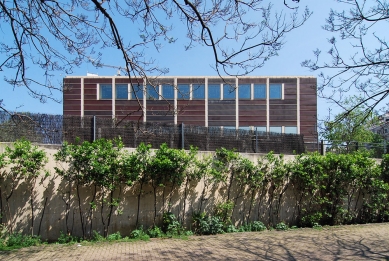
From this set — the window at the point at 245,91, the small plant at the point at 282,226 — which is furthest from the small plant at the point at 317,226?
the window at the point at 245,91

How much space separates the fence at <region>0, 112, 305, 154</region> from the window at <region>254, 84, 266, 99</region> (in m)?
21.3

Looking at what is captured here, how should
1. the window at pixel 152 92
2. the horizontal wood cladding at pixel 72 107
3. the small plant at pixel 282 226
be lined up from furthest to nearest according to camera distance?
the horizontal wood cladding at pixel 72 107, the small plant at pixel 282 226, the window at pixel 152 92

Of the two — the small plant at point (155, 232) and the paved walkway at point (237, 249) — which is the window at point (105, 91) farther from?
the paved walkway at point (237, 249)

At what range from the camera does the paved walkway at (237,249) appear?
6.46 meters

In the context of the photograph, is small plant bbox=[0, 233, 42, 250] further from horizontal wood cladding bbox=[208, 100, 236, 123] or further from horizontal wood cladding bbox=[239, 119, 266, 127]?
horizontal wood cladding bbox=[239, 119, 266, 127]

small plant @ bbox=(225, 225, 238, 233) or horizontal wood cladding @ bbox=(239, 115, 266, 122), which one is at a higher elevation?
horizontal wood cladding @ bbox=(239, 115, 266, 122)

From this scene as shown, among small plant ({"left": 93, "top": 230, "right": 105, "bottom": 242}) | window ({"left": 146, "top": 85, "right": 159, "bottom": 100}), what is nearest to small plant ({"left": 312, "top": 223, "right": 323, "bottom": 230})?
small plant ({"left": 93, "top": 230, "right": 105, "bottom": 242})

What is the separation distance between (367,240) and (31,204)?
773cm

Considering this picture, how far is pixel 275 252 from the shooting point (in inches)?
270

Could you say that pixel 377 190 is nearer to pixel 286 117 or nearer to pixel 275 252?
pixel 275 252

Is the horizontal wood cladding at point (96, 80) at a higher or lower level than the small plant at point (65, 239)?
higher

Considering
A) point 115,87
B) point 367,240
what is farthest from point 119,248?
point 115,87

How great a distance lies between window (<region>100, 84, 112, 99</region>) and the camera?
31480 mm

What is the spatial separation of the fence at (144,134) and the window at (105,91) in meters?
23.0
